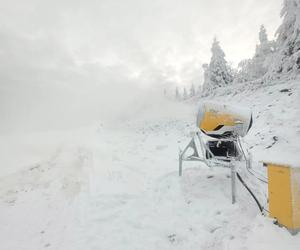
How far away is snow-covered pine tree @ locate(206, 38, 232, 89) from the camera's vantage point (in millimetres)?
35344

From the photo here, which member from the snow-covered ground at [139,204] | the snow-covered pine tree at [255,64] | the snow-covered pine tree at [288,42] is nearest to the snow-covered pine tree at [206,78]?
the snow-covered pine tree at [255,64]

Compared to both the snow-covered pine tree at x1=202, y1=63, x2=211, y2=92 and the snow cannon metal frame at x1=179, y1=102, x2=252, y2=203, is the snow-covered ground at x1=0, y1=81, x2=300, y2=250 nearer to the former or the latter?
the snow cannon metal frame at x1=179, y1=102, x2=252, y2=203

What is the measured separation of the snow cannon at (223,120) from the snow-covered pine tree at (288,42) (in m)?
8.75

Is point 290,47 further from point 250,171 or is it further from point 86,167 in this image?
point 86,167

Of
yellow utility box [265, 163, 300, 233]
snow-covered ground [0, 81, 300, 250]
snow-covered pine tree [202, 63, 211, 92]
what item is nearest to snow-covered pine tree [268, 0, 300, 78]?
snow-covered ground [0, 81, 300, 250]

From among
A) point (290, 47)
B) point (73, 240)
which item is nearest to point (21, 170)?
point (73, 240)

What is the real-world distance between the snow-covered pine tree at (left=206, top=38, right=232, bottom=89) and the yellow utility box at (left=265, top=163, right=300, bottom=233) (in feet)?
106

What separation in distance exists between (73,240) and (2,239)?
5.60ft

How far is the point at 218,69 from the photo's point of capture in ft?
116

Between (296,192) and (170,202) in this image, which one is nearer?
(296,192)

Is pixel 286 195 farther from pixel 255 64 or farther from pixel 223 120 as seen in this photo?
pixel 255 64

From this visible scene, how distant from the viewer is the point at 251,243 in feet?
12.4

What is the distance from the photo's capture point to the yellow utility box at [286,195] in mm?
3801

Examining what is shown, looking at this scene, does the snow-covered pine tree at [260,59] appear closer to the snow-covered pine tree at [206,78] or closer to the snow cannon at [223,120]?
the snow-covered pine tree at [206,78]
